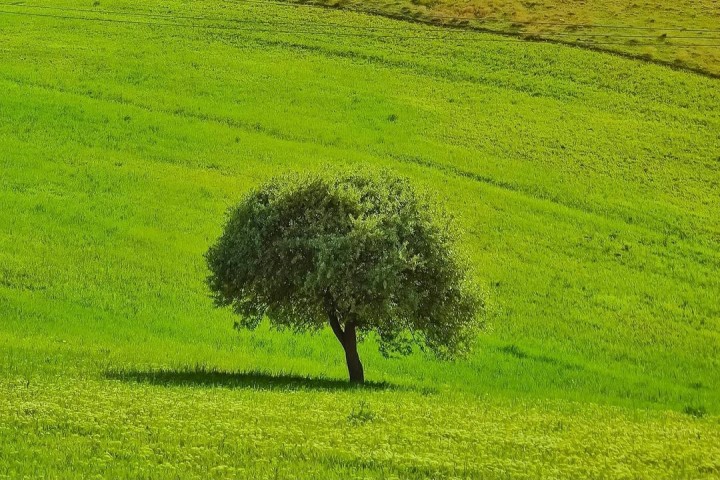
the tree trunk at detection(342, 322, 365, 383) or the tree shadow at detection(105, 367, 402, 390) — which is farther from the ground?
the tree trunk at detection(342, 322, 365, 383)

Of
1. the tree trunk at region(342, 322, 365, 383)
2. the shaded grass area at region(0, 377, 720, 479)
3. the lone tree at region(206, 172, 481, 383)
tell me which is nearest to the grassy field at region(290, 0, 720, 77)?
the lone tree at region(206, 172, 481, 383)

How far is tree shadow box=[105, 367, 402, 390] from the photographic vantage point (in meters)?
20.1

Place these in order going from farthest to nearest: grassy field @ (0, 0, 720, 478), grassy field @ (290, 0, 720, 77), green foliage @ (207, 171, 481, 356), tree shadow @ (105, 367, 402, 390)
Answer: grassy field @ (290, 0, 720, 77)
green foliage @ (207, 171, 481, 356)
tree shadow @ (105, 367, 402, 390)
grassy field @ (0, 0, 720, 478)

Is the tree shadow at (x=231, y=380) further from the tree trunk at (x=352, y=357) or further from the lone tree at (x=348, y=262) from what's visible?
the lone tree at (x=348, y=262)

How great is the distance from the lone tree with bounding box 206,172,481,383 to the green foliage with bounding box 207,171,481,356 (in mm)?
33

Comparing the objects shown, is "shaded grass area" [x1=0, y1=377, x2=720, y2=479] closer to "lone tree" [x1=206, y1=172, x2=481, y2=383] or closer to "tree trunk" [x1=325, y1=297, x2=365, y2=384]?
"lone tree" [x1=206, y1=172, x2=481, y2=383]

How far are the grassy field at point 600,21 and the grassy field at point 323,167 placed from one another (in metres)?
3.01

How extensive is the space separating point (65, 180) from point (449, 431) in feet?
102

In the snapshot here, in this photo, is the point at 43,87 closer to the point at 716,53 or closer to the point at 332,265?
the point at 332,265

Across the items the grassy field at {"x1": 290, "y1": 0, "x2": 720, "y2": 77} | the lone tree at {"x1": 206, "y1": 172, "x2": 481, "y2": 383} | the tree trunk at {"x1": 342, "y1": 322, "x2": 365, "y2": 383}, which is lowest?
the tree trunk at {"x1": 342, "y1": 322, "x2": 365, "y2": 383}

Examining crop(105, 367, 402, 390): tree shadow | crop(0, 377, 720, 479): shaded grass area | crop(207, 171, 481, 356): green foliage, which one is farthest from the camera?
crop(207, 171, 481, 356): green foliage

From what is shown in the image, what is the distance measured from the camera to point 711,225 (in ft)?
146

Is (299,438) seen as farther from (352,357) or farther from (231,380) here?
(352,357)

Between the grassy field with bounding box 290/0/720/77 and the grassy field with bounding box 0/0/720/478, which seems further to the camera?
the grassy field with bounding box 290/0/720/77
